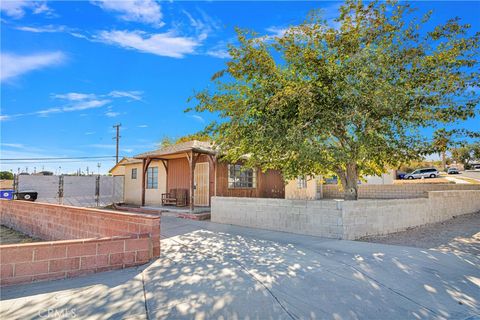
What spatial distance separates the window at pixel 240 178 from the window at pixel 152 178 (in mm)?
4937

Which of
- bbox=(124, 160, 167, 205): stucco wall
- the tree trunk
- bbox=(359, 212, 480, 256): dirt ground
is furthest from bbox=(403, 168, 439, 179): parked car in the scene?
bbox=(124, 160, 167, 205): stucco wall

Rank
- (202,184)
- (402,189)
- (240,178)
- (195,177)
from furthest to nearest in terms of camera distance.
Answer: (402,189) → (240,178) → (195,177) → (202,184)

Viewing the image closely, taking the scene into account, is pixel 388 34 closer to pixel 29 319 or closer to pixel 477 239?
pixel 477 239

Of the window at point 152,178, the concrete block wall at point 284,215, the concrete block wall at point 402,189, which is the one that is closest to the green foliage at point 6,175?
the window at point 152,178

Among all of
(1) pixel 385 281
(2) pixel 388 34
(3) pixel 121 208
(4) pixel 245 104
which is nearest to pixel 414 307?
(1) pixel 385 281

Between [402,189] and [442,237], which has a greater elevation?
[402,189]

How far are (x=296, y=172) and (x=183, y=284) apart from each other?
20.2ft

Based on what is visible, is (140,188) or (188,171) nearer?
(188,171)

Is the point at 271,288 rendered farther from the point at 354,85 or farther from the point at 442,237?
the point at 442,237

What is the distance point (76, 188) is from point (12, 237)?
31.7 feet

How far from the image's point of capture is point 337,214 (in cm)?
777

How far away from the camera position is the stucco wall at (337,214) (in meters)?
7.84

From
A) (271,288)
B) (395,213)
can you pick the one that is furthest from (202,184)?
(271,288)

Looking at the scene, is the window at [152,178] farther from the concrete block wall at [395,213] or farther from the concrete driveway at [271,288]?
the concrete block wall at [395,213]
